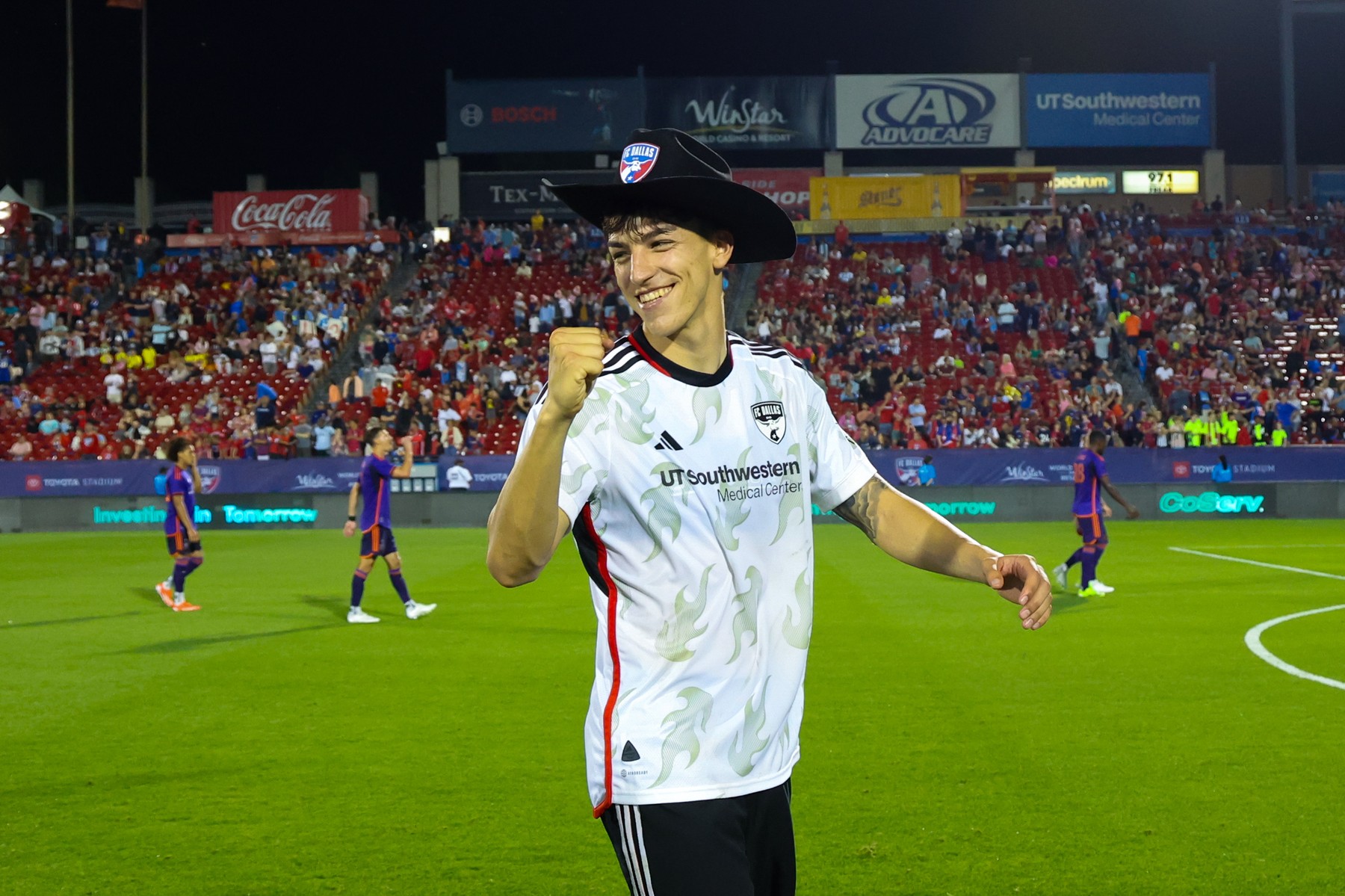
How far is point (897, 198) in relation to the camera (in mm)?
45938

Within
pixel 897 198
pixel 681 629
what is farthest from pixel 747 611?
pixel 897 198

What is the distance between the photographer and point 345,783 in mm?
7336

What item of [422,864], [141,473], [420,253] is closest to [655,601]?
[422,864]

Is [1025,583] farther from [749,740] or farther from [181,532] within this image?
[181,532]

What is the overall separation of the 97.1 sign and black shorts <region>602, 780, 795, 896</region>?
181 feet

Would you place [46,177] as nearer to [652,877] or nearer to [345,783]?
[345,783]

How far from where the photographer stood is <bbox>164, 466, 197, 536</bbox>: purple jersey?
15.6 meters

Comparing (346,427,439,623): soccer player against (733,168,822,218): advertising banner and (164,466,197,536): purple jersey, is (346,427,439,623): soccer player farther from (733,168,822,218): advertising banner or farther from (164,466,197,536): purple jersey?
(733,168,822,218): advertising banner

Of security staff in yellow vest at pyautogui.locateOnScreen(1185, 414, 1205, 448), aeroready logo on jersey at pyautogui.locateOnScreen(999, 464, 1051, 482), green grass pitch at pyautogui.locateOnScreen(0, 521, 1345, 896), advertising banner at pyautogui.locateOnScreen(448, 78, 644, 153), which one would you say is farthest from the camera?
advertising banner at pyautogui.locateOnScreen(448, 78, 644, 153)

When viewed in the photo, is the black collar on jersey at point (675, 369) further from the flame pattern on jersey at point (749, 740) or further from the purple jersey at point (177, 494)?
the purple jersey at point (177, 494)

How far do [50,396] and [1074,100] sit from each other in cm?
3953

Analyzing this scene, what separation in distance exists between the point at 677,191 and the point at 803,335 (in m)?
34.2

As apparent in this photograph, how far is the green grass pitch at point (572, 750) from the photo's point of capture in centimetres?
583

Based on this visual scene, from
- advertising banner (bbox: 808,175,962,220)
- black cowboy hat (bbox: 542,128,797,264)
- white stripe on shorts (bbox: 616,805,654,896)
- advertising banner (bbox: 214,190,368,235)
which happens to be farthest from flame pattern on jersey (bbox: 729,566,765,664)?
advertising banner (bbox: 214,190,368,235)
